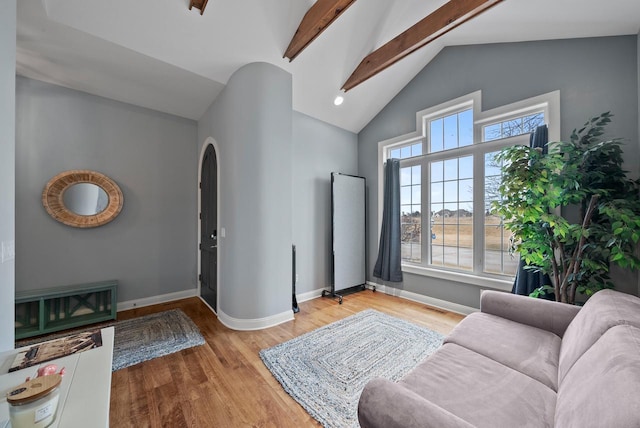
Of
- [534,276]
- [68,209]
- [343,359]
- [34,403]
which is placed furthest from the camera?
[68,209]

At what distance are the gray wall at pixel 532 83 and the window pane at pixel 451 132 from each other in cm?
28

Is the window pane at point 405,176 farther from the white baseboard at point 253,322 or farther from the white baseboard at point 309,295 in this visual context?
the white baseboard at point 253,322

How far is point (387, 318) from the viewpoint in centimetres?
287

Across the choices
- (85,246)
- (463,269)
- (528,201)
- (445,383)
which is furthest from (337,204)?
(85,246)

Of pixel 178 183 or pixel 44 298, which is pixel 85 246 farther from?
pixel 178 183

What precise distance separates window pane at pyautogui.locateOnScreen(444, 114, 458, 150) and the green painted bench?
176 inches

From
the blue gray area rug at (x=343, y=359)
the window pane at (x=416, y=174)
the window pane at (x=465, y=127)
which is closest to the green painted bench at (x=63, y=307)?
the blue gray area rug at (x=343, y=359)

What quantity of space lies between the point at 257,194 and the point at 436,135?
8.45 ft

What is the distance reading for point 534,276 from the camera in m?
2.41

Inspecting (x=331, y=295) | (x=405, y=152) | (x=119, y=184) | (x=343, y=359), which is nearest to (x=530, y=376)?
(x=343, y=359)

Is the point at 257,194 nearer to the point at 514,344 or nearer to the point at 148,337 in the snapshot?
the point at 148,337

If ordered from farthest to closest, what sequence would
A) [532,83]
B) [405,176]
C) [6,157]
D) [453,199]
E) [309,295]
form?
[405,176] < [309,295] < [453,199] < [532,83] < [6,157]

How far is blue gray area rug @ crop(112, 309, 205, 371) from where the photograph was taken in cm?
211

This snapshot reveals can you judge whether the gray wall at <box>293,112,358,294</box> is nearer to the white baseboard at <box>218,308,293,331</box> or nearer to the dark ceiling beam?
the white baseboard at <box>218,308,293,331</box>
